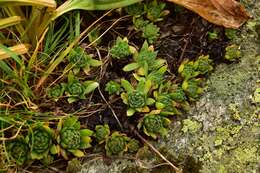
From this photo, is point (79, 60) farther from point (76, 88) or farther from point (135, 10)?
point (135, 10)

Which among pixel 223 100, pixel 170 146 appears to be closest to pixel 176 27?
pixel 223 100

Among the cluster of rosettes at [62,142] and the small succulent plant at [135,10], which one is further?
the small succulent plant at [135,10]

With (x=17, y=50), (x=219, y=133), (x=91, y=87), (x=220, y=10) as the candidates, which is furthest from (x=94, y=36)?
(x=219, y=133)

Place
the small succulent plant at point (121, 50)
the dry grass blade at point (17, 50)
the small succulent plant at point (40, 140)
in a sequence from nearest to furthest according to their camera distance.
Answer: the small succulent plant at point (40, 140) < the dry grass blade at point (17, 50) < the small succulent plant at point (121, 50)

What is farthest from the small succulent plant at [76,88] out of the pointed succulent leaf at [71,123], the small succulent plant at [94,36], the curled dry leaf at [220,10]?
the curled dry leaf at [220,10]

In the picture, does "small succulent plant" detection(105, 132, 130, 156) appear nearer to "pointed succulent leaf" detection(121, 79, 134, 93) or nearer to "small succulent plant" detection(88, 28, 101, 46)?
"pointed succulent leaf" detection(121, 79, 134, 93)

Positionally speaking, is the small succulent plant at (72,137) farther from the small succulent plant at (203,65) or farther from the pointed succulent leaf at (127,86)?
the small succulent plant at (203,65)

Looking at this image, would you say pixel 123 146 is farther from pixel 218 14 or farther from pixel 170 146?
pixel 218 14

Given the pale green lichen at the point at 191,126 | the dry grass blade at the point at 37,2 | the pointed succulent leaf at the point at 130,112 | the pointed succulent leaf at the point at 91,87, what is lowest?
the pale green lichen at the point at 191,126
